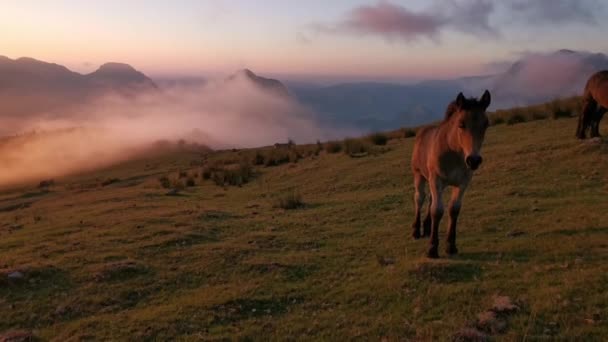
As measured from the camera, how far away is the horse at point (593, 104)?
15133 mm

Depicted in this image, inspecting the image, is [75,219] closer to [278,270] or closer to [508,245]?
[278,270]

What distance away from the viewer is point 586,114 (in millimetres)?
15633

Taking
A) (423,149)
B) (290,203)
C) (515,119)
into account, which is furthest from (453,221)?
(515,119)

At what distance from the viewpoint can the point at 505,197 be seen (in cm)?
1214

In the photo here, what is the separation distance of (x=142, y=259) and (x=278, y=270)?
289cm

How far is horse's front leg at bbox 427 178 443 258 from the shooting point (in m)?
8.32

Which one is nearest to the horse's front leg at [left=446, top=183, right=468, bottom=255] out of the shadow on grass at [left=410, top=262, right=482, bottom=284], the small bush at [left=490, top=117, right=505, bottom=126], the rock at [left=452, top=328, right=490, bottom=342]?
the shadow on grass at [left=410, top=262, right=482, bottom=284]

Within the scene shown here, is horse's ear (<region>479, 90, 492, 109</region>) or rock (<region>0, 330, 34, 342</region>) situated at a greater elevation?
horse's ear (<region>479, 90, 492, 109</region>)

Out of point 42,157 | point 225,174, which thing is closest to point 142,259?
point 225,174

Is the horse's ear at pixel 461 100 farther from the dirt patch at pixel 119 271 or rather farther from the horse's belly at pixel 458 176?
the dirt patch at pixel 119 271

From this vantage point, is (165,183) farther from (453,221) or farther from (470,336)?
(470,336)

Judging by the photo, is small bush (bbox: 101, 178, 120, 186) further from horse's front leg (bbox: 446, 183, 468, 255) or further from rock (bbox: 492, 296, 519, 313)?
rock (bbox: 492, 296, 519, 313)

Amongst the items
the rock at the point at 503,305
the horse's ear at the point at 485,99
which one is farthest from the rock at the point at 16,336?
the horse's ear at the point at 485,99

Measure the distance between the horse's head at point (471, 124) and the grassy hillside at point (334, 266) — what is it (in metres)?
1.76
